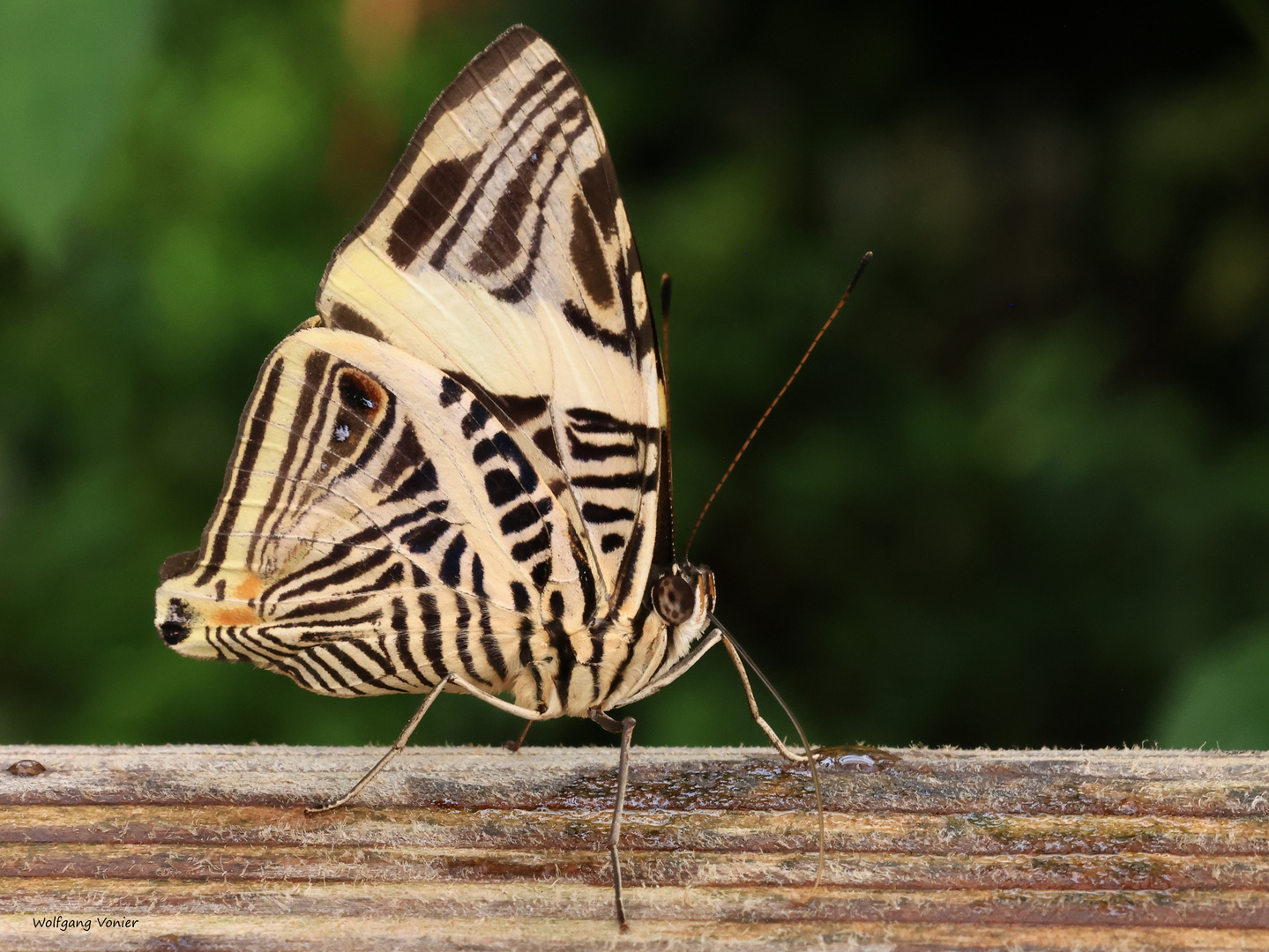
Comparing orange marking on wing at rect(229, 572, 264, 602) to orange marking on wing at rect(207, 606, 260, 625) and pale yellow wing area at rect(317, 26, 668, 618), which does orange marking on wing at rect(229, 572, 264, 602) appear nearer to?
orange marking on wing at rect(207, 606, 260, 625)

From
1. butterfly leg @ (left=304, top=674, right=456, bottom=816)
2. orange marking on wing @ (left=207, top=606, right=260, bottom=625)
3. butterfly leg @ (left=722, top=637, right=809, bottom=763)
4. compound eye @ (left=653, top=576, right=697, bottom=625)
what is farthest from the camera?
orange marking on wing @ (left=207, top=606, right=260, bottom=625)

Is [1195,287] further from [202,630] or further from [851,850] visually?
[202,630]

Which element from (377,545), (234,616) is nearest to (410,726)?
(377,545)

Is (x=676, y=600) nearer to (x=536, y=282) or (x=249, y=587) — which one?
(x=536, y=282)

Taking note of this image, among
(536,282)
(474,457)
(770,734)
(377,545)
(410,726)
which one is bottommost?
(770,734)

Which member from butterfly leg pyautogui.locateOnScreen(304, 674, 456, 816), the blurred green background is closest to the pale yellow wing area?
butterfly leg pyautogui.locateOnScreen(304, 674, 456, 816)

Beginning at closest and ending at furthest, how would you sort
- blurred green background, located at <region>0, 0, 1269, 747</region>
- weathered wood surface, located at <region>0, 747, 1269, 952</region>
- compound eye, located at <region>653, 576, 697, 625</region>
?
weathered wood surface, located at <region>0, 747, 1269, 952</region> → compound eye, located at <region>653, 576, 697, 625</region> → blurred green background, located at <region>0, 0, 1269, 747</region>

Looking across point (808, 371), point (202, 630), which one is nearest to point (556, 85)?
point (202, 630)

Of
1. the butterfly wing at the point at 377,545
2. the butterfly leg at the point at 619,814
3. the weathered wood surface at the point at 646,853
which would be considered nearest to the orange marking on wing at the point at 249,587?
the butterfly wing at the point at 377,545
